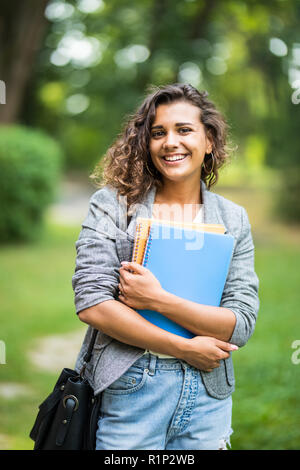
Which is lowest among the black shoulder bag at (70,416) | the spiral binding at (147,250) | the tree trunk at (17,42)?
the black shoulder bag at (70,416)

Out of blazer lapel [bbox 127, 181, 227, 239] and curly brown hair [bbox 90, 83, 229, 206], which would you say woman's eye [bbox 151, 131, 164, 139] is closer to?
curly brown hair [bbox 90, 83, 229, 206]

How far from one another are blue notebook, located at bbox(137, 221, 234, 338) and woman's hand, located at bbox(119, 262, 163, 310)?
1.7 inches

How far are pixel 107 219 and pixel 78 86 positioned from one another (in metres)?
12.9

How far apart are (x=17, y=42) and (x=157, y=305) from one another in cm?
926

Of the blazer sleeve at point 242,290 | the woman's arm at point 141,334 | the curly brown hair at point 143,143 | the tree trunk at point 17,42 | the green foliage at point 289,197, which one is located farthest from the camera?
the green foliage at point 289,197

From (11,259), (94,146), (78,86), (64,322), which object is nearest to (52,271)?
(11,259)

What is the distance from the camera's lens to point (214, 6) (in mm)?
12953

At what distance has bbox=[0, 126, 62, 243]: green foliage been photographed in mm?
8562

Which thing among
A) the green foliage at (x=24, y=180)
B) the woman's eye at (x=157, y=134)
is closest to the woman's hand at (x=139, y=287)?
the woman's eye at (x=157, y=134)

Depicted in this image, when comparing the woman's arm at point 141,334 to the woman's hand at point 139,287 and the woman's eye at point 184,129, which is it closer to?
the woman's hand at point 139,287

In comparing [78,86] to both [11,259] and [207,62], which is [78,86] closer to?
[207,62]

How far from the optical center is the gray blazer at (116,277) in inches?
61.0

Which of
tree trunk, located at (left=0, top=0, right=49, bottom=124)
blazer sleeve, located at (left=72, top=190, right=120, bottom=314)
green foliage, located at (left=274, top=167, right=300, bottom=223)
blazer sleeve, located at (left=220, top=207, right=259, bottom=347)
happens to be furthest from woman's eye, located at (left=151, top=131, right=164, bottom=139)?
green foliage, located at (left=274, top=167, right=300, bottom=223)

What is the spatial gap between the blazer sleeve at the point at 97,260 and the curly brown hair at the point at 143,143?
12cm
